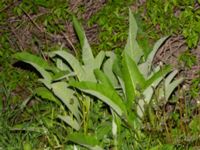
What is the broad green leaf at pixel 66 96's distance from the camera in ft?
14.4

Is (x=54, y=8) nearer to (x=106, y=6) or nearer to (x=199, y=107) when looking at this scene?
(x=106, y=6)

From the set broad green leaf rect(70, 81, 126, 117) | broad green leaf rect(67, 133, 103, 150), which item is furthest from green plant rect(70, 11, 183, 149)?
broad green leaf rect(67, 133, 103, 150)

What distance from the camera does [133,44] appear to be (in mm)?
4387

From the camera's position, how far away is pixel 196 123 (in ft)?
13.4

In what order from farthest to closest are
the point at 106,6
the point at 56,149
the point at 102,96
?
1. the point at 106,6
2. the point at 56,149
3. the point at 102,96

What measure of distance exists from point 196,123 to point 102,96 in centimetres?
69

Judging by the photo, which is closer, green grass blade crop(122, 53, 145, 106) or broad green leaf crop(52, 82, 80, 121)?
green grass blade crop(122, 53, 145, 106)

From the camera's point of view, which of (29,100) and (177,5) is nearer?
(177,5)

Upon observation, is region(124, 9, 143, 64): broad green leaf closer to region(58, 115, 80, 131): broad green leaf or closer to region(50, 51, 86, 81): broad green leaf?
region(50, 51, 86, 81): broad green leaf

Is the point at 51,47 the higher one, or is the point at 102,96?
the point at 51,47

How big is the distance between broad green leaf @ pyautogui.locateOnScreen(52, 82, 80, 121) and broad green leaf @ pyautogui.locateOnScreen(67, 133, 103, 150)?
2.01 ft

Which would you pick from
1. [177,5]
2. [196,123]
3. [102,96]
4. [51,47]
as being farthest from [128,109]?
[51,47]

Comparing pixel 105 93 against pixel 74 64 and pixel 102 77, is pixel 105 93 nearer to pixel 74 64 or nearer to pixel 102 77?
pixel 102 77

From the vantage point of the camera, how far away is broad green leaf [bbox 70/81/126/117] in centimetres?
399
